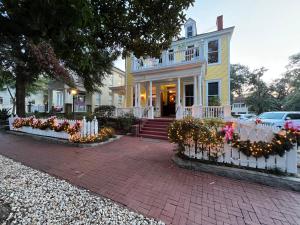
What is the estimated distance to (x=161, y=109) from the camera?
13.4 m

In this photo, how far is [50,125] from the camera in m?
8.18

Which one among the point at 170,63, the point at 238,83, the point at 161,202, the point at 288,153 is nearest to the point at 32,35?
the point at 161,202

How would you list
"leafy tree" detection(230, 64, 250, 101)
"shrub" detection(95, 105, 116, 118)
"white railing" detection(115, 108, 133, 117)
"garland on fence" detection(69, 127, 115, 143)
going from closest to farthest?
1. "garland on fence" detection(69, 127, 115, 143)
2. "white railing" detection(115, 108, 133, 117)
3. "shrub" detection(95, 105, 116, 118)
4. "leafy tree" detection(230, 64, 250, 101)

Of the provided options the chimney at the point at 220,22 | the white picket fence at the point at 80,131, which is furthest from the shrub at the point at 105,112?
the chimney at the point at 220,22

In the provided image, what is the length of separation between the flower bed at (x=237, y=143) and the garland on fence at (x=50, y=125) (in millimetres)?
4725

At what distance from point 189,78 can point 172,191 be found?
1024 cm

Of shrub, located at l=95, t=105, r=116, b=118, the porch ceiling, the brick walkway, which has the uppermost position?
the porch ceiling

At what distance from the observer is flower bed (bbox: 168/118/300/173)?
3.54 meters

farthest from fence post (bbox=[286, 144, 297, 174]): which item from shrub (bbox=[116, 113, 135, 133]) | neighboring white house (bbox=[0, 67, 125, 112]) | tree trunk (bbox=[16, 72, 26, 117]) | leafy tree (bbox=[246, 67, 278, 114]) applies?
leafy tree (bbox=[246, 67, 278, 114])

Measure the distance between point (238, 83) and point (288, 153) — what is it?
3775 centimetres

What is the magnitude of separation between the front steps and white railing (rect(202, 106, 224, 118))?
2.18 m

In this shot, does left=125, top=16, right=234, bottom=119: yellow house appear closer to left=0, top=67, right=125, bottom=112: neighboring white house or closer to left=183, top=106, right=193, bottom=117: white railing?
left=183, top=106, right=193, bottom=117: white railing

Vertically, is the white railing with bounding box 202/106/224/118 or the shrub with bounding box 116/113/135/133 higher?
the white railing with bounding box 202/106/224/118

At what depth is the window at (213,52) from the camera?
1242 centimetres
